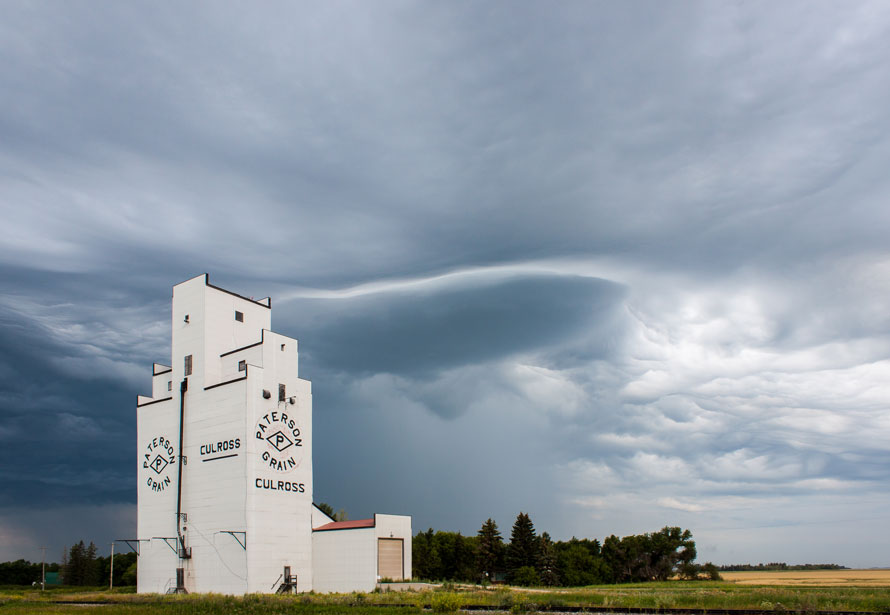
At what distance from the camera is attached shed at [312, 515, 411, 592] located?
130ft

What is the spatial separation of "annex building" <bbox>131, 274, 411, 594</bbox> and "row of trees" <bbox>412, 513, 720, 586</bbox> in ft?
112

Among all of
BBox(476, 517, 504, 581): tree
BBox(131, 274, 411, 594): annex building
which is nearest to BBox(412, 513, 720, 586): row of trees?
BBox(476, 517, 504, 581): tree

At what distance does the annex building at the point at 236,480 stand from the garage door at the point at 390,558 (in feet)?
0.19

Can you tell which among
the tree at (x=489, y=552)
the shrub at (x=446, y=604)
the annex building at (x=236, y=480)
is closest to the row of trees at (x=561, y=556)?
the tree at (x=489, y=552)

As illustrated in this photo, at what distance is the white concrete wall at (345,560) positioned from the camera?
130 feet

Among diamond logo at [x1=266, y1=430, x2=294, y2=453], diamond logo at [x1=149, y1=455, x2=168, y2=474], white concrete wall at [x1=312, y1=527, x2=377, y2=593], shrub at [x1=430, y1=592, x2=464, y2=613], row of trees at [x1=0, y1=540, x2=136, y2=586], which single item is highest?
diamond logo at [x1=266, y1=430, x2=294, y2=453]

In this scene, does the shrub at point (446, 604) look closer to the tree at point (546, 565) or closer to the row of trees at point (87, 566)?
the tree at point (546, 565)

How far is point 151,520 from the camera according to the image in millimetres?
44500

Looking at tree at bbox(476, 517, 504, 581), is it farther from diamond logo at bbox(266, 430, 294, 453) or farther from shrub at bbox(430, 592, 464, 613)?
shrub at bbox(430, 592, 464, 613)

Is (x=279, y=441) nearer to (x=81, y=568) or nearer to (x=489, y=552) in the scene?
(x=489, y=552)

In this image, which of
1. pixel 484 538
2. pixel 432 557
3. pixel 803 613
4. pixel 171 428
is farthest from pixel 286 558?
pixel 432 557

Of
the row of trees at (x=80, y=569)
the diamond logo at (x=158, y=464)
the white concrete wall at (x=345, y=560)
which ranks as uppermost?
the diamond logo at (x=158, y=464)

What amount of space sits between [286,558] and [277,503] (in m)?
3.18

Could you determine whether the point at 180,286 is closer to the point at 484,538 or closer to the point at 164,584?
the point at 164,584
